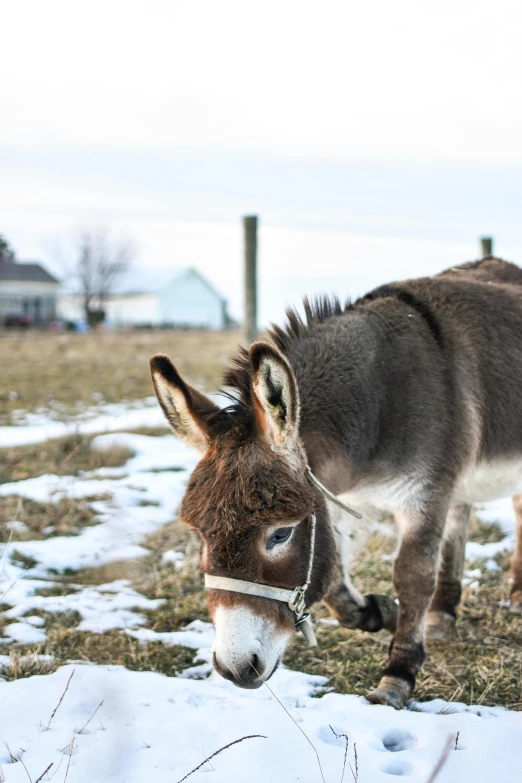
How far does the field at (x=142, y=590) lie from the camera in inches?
135

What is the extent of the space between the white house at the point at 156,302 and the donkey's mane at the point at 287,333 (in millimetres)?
60405

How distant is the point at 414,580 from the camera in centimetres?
338

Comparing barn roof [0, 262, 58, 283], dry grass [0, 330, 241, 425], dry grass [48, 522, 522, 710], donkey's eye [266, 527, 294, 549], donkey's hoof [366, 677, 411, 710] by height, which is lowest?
dry grass [48, 522, 522, 710]

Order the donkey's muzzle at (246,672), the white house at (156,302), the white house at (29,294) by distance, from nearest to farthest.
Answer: the donkey's muzzle at (246,672)
the white house at (29,294)
the white house at (156,302)

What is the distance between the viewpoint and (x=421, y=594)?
Result: 11.1 ft

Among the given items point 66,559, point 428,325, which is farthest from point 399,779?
point 66,559

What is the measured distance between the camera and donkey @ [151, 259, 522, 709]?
8.60 ft

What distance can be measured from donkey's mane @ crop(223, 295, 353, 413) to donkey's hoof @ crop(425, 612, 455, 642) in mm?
1844

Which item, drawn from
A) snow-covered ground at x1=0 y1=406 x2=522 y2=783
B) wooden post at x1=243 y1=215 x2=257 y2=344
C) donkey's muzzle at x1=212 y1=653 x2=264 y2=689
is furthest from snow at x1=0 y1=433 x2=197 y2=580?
donkey's muzzle at x1=212 y1=653 x2=264 y2=689

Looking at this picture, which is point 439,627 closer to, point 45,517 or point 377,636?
point 377,636

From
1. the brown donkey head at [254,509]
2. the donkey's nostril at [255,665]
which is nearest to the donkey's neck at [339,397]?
the brown donkey head at [254,509]

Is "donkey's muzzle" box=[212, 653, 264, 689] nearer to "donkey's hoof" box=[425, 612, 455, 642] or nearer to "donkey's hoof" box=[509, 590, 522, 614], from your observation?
"donkey's hoof" box=[425, 612, 455, 642]

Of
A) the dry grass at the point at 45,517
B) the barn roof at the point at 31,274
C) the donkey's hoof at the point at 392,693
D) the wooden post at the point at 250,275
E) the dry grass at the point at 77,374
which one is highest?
the barn roof at the point at 31,274

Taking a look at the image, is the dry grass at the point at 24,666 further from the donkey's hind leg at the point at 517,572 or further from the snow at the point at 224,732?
the donkey's hind leg at the point at 517,572
